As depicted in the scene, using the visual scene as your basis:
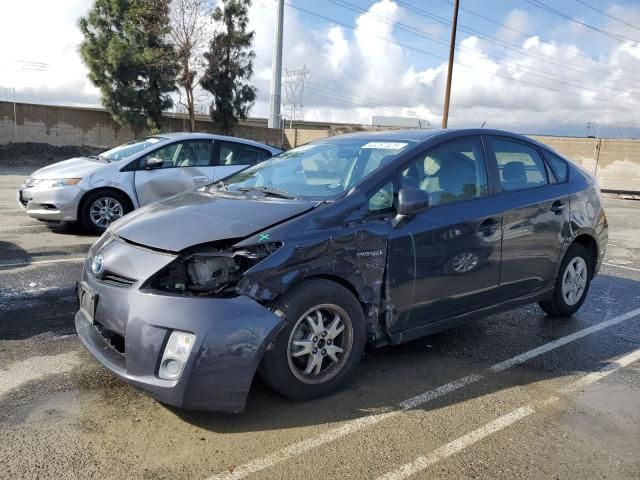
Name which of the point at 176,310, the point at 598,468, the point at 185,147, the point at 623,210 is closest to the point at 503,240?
the point at 598,468

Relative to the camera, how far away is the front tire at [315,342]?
310 cm

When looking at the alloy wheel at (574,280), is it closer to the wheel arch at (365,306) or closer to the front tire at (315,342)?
the wheel arch at (365,306)

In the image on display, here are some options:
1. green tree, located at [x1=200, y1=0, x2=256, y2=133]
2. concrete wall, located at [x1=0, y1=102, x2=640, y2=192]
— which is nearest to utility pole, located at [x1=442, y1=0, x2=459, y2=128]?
concrete wall, located at [x1=0, y1=102, x2=640, y2=192]

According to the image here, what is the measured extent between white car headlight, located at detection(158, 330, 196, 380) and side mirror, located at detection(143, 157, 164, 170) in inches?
233

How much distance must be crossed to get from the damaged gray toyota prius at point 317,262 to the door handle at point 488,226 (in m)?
0.01

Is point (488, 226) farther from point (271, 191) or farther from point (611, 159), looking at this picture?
point (611, 159)

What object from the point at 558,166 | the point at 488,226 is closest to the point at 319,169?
the point at 488,226

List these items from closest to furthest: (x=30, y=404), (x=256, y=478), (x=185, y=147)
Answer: (x=256, y=478) < (x=30, y=404) < (x=185, y=147)

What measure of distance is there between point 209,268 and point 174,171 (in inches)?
231

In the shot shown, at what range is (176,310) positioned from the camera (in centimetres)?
286

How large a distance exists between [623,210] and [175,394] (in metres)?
17.8

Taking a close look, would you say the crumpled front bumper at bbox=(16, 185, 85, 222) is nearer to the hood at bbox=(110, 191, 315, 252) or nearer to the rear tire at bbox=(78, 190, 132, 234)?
the rear tire at bbox=(78, 190, 132, 234)

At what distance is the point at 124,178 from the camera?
8.35 metres

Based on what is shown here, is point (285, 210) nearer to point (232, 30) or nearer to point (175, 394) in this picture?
point (175, 394)
